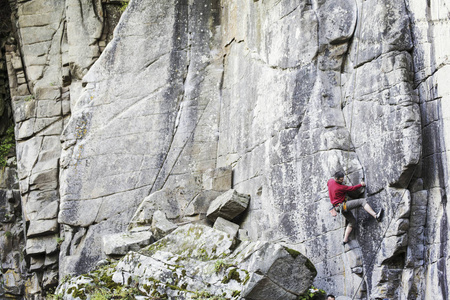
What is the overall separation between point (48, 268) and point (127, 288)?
22.9 ft

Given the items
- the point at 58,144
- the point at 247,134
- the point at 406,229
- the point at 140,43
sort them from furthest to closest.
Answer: the point at 58,144 → the point at 140,43 → the point at 247,134 → the point at 406,229

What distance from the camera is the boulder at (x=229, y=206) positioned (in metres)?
15.3

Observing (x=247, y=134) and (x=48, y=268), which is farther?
(x=48, y=268)

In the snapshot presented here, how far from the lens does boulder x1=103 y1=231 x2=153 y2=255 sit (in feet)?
46.1

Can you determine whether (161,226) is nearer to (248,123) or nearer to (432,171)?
(248,123)

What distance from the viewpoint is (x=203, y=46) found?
58.5 feet

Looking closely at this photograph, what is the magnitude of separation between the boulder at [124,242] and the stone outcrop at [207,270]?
3.11 feet

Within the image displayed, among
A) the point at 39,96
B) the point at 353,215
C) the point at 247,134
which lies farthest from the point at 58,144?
the point at 353,215

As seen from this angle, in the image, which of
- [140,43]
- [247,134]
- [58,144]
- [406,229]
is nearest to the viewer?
[406,229]

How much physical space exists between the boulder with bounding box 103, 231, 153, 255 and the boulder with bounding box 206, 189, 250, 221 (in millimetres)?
1672

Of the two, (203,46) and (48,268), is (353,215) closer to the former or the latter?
(203,46)

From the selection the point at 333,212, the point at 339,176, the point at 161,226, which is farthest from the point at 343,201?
the point at 161,226

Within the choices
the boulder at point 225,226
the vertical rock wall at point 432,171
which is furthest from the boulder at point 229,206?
the vertical rock wall at point 432,171

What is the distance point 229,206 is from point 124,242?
8.52 ft
